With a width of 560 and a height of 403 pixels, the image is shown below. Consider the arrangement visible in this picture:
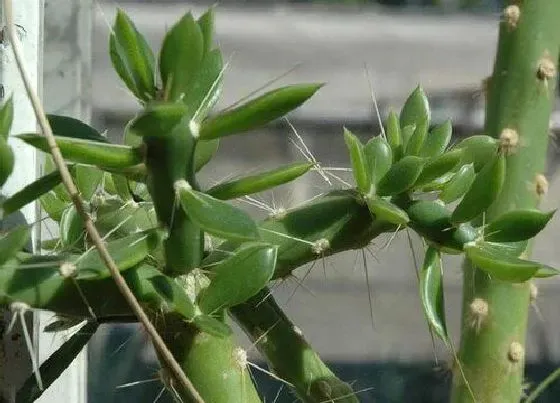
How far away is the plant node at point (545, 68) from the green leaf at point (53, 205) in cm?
30

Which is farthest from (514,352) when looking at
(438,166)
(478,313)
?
(438,166)

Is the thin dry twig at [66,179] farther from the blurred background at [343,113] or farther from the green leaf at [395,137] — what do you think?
the blurred background at [343,113]

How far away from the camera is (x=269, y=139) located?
81cm

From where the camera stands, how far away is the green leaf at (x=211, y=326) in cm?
32

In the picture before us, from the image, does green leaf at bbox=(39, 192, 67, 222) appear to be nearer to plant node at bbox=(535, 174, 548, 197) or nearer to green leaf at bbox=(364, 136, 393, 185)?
green leaf at bbox=(364, 136, 393, 185)

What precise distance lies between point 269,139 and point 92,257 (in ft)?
1.64

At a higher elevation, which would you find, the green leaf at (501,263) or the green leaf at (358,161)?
the green leaf at (358,161)

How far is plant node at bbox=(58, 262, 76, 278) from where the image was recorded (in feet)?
1.02

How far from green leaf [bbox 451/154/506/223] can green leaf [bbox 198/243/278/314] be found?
80mm

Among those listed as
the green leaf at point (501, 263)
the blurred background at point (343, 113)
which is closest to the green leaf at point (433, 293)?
the green leaf at point (501, 263)

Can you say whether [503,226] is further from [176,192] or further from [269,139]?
[269,139]

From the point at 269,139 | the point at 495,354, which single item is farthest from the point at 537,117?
the point at 269,139

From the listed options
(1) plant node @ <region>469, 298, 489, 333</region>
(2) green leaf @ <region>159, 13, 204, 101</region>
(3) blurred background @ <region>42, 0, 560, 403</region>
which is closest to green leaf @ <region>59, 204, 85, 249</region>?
(2) green leaf @ <region>159, 13, 204, 101</region>

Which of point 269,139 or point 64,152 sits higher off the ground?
point 64,152
